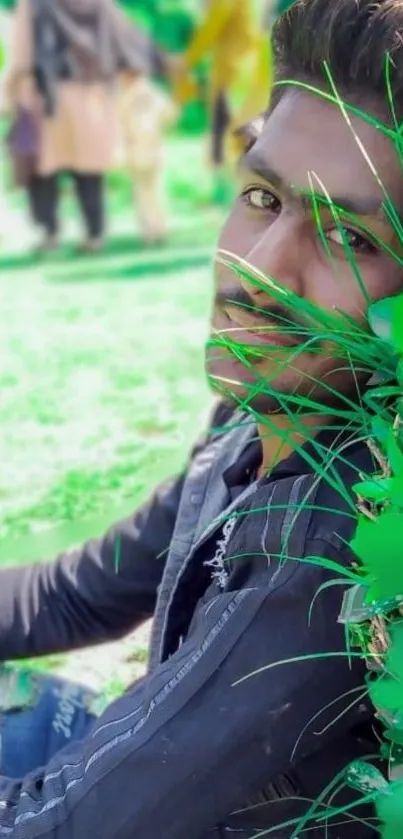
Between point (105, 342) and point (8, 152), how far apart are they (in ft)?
7.32

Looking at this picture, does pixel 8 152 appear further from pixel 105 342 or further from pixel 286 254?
pixel 286 254

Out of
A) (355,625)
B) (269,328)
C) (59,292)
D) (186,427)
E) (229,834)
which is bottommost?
(59,292)

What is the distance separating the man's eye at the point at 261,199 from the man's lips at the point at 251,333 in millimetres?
105

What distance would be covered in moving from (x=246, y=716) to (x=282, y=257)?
1.20ft

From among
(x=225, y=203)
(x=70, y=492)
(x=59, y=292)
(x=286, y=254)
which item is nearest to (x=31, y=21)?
(x=59, y=292)

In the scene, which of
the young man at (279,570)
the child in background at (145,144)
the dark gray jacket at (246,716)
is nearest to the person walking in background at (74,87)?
the child in background at (145,144)

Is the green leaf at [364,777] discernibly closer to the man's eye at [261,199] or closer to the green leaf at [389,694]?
the green leaf at [389,694]

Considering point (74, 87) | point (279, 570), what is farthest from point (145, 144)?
point (279, 570)

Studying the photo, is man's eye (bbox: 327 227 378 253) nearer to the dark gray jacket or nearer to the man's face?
the man's face

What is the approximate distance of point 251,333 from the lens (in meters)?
0.86

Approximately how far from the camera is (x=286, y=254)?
2.80ft

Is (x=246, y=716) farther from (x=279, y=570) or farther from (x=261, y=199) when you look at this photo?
(x=261, y=199)

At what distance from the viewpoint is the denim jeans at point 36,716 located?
3.74 feet

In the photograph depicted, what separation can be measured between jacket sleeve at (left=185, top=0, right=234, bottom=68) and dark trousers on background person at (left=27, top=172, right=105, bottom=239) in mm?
1031
